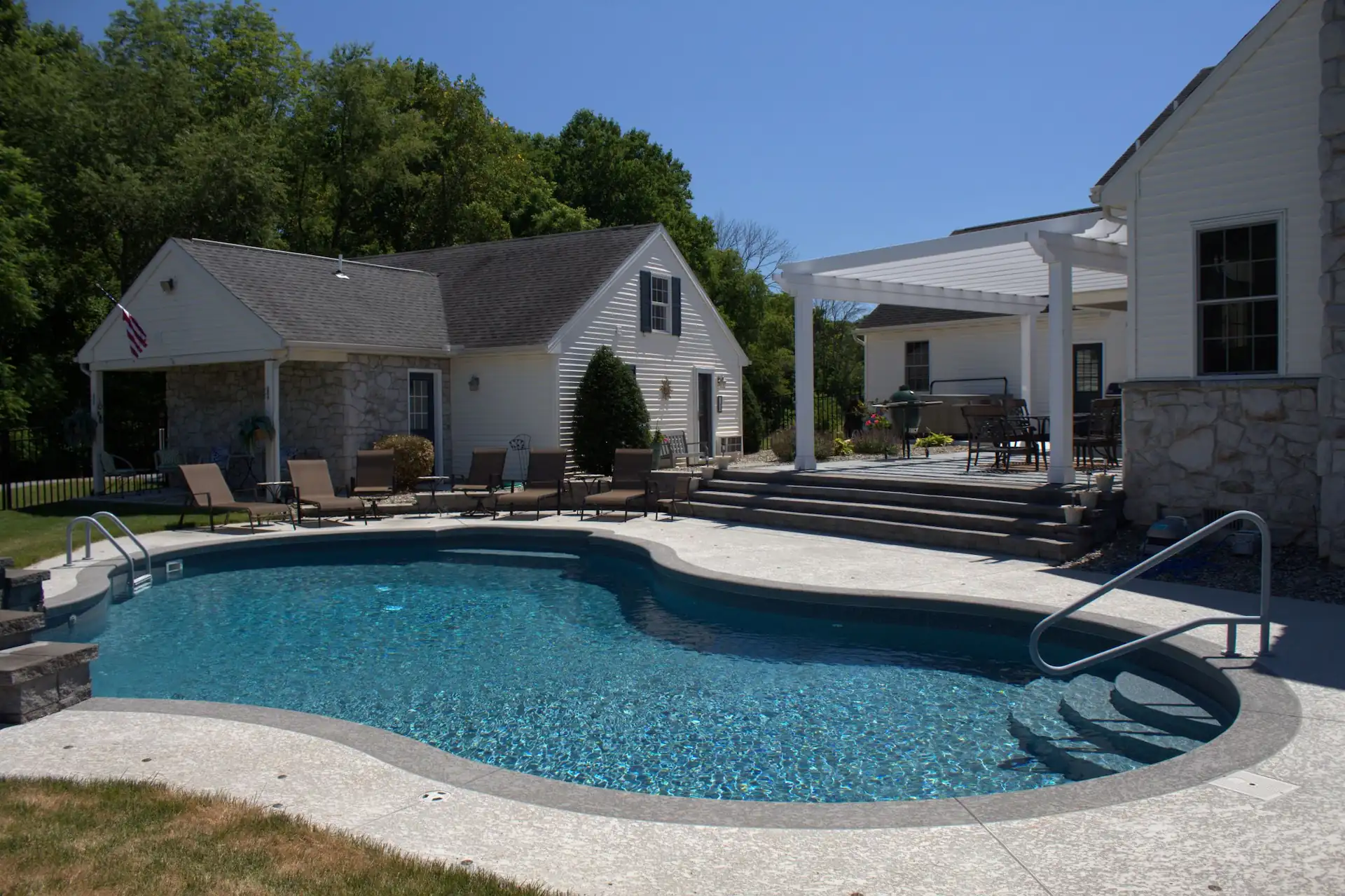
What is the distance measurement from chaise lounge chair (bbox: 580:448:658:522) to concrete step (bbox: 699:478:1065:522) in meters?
0.96

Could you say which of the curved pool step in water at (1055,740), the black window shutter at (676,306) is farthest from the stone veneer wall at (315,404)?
the curved pool step in water at (1055,740)

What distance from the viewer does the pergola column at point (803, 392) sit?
15523 millimetres

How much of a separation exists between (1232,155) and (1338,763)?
7.70 metres

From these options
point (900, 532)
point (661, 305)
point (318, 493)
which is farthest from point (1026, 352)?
point (318, 493)

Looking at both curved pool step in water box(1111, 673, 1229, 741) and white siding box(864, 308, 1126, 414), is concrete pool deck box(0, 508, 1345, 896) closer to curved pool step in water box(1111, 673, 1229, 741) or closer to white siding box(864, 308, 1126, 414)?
curved pool step in water box(1111, 673, 1229, 741)

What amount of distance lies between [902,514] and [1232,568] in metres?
4.23

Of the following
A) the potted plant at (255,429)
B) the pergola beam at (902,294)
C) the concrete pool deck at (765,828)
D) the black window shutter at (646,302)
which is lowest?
the concrete pool deck at (765,828)

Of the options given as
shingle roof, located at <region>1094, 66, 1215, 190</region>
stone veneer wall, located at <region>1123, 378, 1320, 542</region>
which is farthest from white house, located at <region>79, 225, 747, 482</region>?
stone veneer wall, located at <region>1123, 378, 1320, 542</region>

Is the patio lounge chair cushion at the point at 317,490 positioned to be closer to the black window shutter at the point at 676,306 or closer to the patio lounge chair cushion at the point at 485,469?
the patio lounge chair cushion at the point at 485,469

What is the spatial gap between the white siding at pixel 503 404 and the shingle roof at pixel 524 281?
516mm

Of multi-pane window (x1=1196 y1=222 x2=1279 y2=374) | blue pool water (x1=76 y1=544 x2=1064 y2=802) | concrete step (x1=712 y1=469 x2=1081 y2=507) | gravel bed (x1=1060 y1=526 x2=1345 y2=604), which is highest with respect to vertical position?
multi-pane window (x1=1196 y1=222 x2=1279 y2=374)

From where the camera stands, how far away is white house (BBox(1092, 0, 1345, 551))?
9383 mm

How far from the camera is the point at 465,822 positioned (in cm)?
396

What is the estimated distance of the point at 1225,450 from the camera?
396 inches
